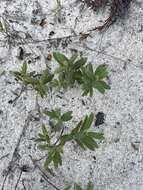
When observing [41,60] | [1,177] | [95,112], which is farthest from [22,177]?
[41,60]

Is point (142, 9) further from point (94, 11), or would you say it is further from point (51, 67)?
point (51, 67)

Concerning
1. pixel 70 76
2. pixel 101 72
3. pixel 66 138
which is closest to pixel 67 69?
pixel 70 76

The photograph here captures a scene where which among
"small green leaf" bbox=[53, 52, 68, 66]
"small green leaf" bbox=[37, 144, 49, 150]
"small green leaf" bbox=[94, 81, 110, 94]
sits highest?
"small green leaf" bbox=[53, 52, 68, 66]

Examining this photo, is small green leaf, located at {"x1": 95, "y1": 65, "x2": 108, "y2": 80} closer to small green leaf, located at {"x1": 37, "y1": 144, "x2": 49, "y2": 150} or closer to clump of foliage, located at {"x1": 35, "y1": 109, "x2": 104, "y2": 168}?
clump of foliage, located at {"x1": 35, "y1": 109, "x2": 104, "y2": 168}

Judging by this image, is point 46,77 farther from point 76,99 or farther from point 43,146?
point 43,146

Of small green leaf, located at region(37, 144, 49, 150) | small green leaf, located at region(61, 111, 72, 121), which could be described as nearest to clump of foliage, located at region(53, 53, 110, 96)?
small green leaf, located at region(61, 111, 72, 121)

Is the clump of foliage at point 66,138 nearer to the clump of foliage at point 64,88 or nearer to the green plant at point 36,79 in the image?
the clump of foliage at point 64,88

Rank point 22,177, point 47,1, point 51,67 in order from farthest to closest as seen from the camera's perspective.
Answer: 1. point 47,1
2. point 51,67
3. point 22,177
